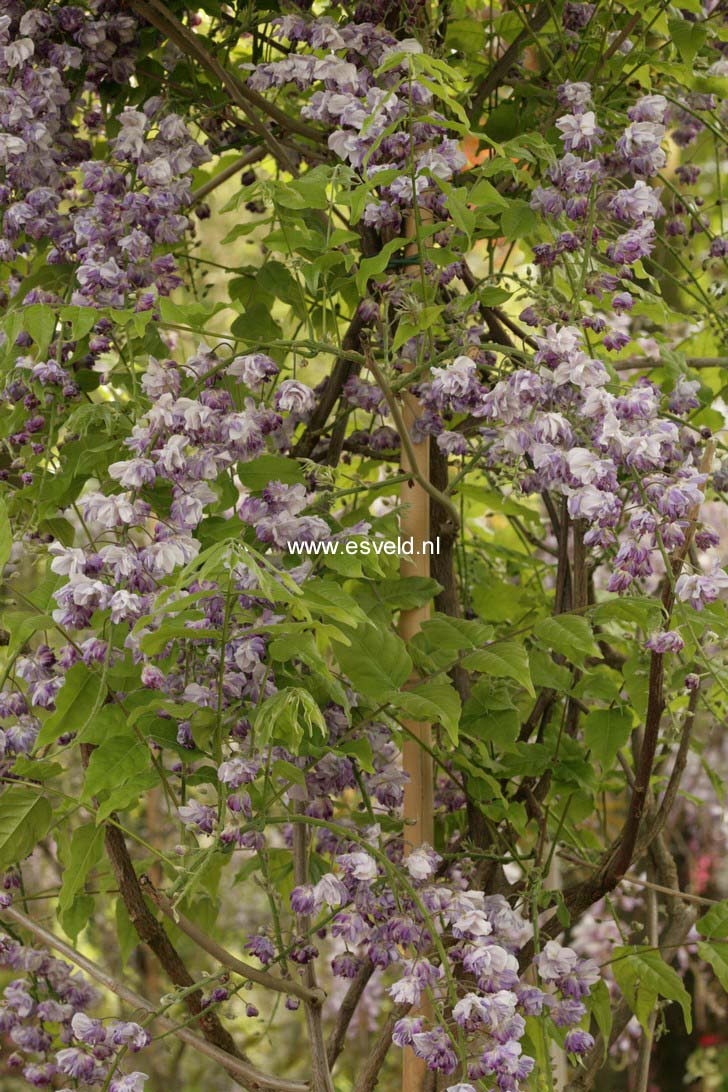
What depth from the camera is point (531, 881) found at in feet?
4.18

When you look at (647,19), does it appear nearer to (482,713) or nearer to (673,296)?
(482,713)

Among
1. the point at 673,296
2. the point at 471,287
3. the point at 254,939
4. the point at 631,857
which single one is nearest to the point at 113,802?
the point at 254,939

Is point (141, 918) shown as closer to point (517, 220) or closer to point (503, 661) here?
point (503, 661)

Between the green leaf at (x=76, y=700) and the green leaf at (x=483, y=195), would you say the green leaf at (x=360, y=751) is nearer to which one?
the green leaf at (x=76, y=700)

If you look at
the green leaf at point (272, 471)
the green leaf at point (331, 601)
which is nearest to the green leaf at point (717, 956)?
the green leaf at point (331, 601)

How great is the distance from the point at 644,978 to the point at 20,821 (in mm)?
632

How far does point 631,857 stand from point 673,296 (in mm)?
3036

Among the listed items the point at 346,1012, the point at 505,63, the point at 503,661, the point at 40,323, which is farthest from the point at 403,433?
the point at 346,1012

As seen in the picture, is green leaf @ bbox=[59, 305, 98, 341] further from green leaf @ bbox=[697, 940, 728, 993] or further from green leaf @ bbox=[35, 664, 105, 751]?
green leaf @ bbox=[697, 940, 728, 993]

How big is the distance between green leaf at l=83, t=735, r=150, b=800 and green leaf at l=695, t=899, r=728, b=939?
22.5 inches

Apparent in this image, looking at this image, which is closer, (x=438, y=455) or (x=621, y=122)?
(x=621, y=122)

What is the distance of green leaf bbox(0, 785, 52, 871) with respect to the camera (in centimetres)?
122

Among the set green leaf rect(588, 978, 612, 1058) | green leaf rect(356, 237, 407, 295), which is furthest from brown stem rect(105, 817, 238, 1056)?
green leaf rect(356, 237, 407, 295)

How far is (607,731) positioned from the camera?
1.28 meters
